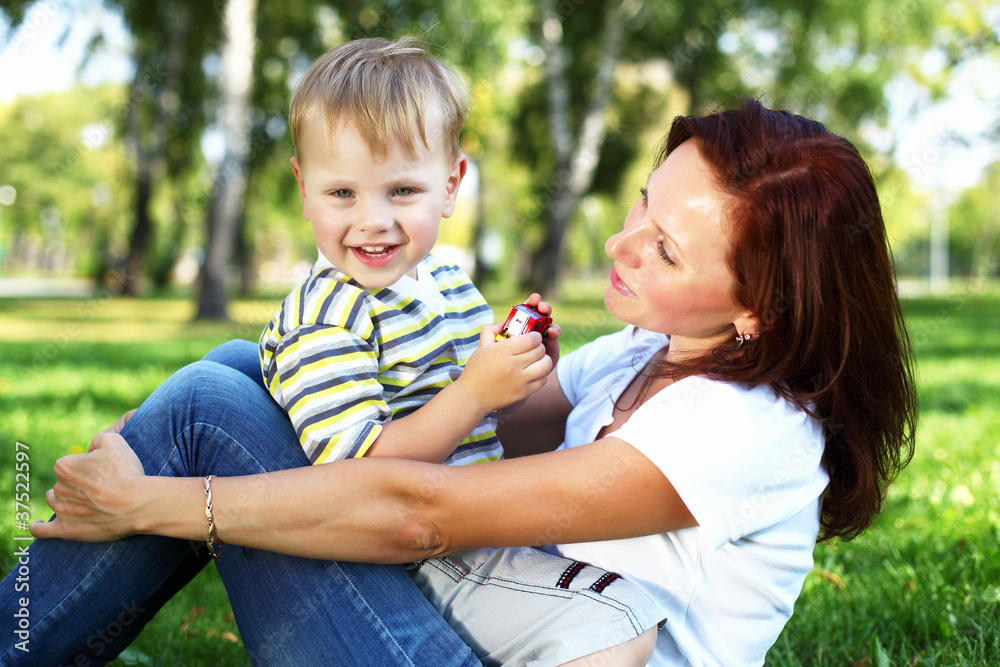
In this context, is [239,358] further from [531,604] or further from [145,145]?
[145,145]

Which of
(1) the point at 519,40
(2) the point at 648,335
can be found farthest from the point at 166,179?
(2) the point at 648,335

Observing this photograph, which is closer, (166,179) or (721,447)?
(721,447)

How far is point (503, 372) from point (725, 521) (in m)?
0.51

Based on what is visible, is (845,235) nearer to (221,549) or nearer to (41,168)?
(221,549)

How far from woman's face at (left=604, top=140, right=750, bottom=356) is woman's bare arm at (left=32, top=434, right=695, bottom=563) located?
35 centimetres

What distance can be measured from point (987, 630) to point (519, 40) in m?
16.4

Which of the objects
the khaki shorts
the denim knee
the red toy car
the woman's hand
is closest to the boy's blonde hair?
the red toy car

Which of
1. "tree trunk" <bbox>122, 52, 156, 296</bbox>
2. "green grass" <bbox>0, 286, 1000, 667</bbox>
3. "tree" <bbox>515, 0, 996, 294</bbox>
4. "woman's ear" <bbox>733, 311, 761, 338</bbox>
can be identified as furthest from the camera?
"tree trunk" <bbox>122, 52, 156, 296</bbox>

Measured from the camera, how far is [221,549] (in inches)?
62.4

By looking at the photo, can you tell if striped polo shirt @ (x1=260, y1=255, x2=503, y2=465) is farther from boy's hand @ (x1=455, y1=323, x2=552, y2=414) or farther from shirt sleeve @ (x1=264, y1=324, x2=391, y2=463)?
boy's hand @ (x1=455, y1=323, x2=552, y2=414)

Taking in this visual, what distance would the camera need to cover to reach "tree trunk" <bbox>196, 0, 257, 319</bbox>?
36.1 feet

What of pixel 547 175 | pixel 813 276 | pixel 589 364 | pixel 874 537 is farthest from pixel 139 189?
pixel 813 276

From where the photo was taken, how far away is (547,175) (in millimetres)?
22750

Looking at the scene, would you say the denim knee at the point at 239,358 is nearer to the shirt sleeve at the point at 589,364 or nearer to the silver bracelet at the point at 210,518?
the silver bracelet at the point at 210,518
